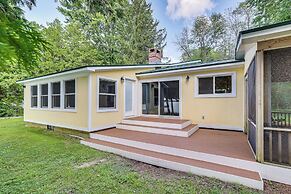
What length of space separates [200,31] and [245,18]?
5367mm

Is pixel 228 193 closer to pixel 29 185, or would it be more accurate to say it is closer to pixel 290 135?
pixel 290 135

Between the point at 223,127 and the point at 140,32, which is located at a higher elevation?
the point at 140,32

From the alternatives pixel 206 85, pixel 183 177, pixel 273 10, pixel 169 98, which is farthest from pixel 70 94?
pixel 273 10

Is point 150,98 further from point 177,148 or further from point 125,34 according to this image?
point 125,34

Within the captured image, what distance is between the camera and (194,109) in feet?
30.4

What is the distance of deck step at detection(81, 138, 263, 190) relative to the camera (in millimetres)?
3947

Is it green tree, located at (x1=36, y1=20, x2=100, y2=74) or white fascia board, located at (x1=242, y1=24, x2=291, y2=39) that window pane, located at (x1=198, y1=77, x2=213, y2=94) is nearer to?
white fascia board, located at (x1=242, y1=24, x2=291, y2=39)

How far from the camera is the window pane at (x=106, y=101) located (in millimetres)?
8633

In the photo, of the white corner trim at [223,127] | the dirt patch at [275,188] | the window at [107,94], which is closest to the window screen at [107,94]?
the window at [107,94]

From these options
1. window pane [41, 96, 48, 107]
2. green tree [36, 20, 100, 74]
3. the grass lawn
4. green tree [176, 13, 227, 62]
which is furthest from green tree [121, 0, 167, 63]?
the grass lawn

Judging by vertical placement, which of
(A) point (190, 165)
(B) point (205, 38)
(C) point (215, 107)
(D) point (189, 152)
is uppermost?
(B) point (205, 38)

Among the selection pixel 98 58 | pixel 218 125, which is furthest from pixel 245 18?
pixel 218 125

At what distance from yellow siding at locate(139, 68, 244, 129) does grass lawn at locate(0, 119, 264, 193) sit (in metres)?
4.72

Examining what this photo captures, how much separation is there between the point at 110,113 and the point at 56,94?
2972 mm
